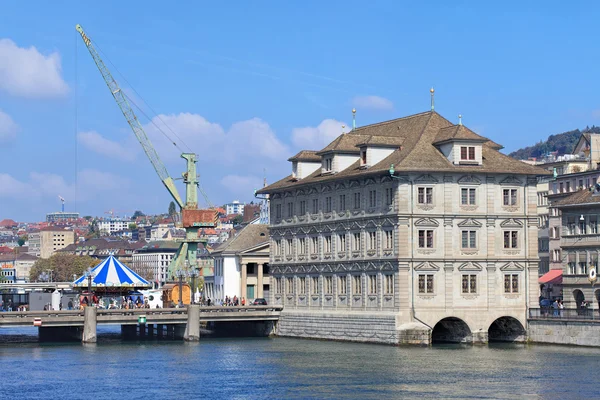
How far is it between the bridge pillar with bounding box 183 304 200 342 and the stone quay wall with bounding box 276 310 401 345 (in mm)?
8785

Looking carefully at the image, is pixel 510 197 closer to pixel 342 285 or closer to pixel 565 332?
pixel 565 332

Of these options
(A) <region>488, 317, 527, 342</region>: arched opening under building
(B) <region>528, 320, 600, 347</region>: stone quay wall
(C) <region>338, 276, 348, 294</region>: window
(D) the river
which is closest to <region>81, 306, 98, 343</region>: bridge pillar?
(D) the river

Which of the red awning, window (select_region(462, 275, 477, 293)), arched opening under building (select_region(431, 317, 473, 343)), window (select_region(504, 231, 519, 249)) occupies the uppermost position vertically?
window (select_region(504, 231, 519, 249))

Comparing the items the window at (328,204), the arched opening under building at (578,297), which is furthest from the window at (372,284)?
the arched opening under building at (578,297)

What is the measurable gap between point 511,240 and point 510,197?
3.21 m

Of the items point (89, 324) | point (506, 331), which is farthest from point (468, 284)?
point (89, 324)

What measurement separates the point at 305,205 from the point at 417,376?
3903 centimetres

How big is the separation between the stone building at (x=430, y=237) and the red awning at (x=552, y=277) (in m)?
29.5

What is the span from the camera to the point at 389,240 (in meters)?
98.4

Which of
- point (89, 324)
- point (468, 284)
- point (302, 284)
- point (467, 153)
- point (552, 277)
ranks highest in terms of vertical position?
point (467, 153)

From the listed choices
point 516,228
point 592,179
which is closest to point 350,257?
point 516,228

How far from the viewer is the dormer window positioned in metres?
98.6

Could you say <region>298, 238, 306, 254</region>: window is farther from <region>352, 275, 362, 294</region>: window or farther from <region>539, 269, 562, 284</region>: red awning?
<region>539, 269, 562, 284</region>: red awning

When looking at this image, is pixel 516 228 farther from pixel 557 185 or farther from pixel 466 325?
pixel 557 185
